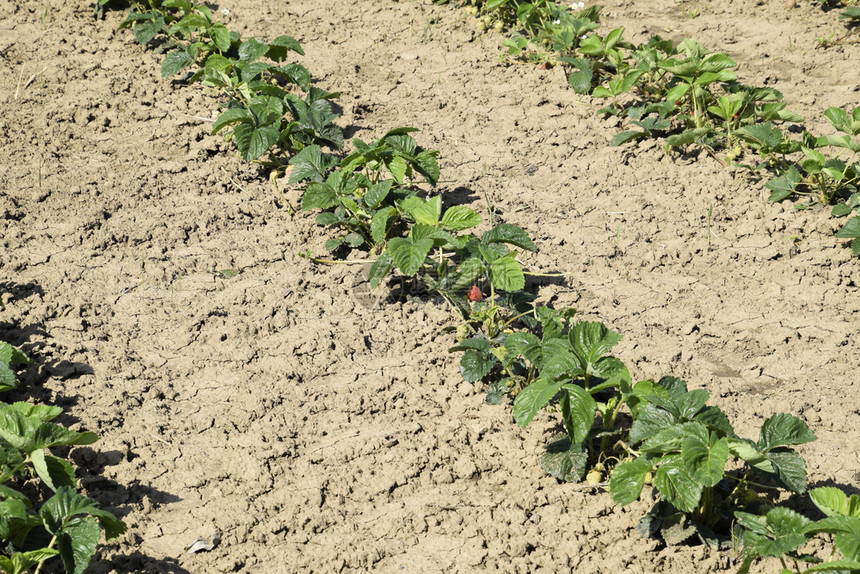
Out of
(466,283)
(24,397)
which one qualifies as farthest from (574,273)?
(24,397)

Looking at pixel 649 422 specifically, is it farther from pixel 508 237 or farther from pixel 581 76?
pixel 581 76

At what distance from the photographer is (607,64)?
4465mm

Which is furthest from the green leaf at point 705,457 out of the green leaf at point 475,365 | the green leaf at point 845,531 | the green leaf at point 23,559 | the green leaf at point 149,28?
the green leaf at point 149,28

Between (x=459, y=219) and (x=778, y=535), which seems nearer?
(x=778, y=535)

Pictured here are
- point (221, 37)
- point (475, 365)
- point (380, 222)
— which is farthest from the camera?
point (221, 37)

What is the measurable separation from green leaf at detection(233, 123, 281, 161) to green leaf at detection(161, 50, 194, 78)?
2.76 feet

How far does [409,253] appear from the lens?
2.76 meters

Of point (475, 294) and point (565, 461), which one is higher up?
point (475, 294)

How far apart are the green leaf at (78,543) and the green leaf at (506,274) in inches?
57.1

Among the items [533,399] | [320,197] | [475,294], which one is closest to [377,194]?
[320,197]

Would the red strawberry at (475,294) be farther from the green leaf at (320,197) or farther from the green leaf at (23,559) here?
the green leaf at (23,559)

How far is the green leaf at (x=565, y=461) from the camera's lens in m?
2.33

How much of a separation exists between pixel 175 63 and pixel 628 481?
328cm

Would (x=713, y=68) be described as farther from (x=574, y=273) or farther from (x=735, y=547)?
(x=735, y=547)
